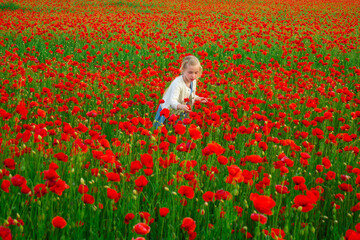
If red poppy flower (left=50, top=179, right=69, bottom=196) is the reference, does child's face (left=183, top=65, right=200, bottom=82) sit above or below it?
above

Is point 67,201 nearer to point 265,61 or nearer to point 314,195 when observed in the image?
point 314,195

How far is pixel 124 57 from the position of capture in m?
7.88

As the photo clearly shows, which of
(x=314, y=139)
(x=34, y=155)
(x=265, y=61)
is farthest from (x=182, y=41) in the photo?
(x=34, y=155)

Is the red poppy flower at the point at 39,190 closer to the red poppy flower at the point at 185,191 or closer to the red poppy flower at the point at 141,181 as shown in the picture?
the red poppy flower at the point at 141,181

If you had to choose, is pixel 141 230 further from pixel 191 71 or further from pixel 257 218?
pixel 191 71

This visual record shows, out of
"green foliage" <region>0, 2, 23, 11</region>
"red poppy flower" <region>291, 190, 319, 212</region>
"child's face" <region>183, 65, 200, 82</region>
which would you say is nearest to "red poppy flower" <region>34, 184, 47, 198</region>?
"red poppy flower" <region>291, 190, 319, 212</region>

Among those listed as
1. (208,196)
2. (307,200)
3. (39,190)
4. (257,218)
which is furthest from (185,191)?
(39,190)

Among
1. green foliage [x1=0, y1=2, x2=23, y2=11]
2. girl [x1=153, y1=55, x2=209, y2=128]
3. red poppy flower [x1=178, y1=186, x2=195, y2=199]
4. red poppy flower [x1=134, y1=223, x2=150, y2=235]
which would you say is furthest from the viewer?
green foliage [x1=0, y1=2, x2=23, y2=11]

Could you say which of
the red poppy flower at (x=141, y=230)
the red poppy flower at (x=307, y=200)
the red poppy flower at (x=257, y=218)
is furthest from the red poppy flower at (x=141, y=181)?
the red poppy flower at (x=307, y=200)

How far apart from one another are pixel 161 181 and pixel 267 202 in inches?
39.9

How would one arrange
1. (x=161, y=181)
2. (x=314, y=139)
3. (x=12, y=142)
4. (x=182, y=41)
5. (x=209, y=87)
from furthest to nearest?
(x=182, y=41) → (x=209, y=87) → (x=314, y=139) → (x=12, y=142) → (x=161, y=181)

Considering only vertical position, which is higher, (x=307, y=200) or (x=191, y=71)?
(x=191, y=71)

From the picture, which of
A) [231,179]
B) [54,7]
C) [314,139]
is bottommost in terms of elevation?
[314,139]

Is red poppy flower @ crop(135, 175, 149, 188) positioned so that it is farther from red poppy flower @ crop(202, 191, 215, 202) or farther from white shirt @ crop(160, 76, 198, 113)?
white shirt @ crop(160, 76, 198, 113)
